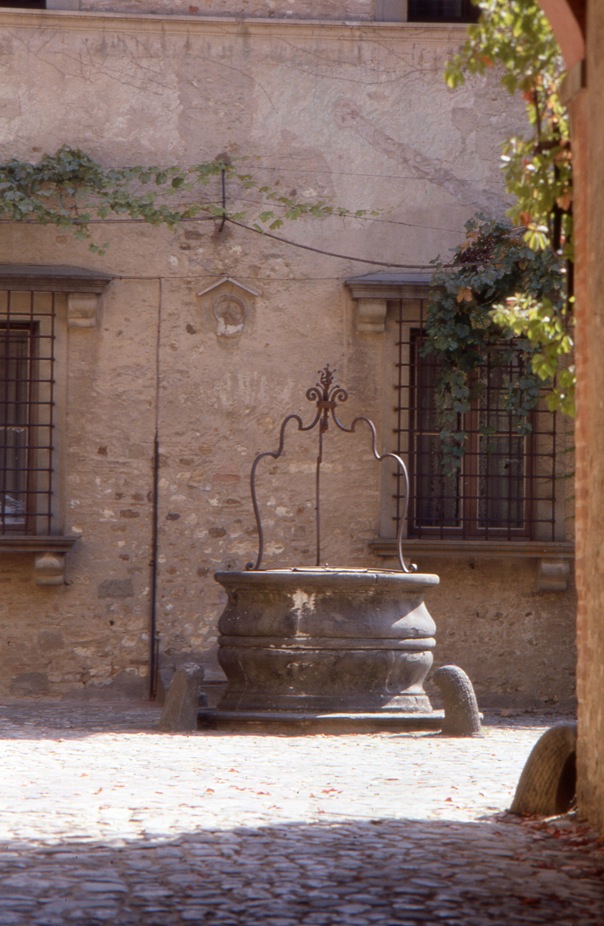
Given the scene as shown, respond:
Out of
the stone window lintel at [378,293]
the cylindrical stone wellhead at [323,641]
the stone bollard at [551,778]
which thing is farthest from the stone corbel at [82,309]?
the stone bollard at [551,778]

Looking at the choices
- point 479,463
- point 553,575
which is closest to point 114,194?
point 479,463

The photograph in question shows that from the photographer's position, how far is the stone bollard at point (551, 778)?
16.6 feet

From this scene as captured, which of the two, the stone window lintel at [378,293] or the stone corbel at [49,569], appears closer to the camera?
the stone corbel at [49,569]

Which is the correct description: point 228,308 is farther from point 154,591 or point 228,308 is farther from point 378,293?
point 154,591

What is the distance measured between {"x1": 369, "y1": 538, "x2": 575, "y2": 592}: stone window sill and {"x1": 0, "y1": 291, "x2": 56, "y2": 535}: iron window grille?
2414mm

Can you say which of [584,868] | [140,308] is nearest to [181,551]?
[140,308]

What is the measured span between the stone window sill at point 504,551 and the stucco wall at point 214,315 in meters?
0.13

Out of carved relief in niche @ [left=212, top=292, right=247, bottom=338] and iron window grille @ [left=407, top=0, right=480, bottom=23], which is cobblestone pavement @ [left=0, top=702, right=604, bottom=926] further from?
iron window grille @ [left=407, top=0, right=480, bottom=23]

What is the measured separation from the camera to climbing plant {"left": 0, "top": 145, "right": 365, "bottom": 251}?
10422 mm

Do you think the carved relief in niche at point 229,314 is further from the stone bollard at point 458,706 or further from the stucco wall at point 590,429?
the stucco wall at point 590,429

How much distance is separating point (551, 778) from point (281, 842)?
109 cm

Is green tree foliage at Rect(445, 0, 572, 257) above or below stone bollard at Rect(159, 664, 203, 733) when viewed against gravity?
above

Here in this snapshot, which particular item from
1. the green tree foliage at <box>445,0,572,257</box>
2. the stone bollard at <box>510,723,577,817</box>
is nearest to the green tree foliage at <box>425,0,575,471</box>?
the green tree foliage at <box>445,0,572,257</box>

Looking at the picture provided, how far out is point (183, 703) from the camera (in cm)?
828
